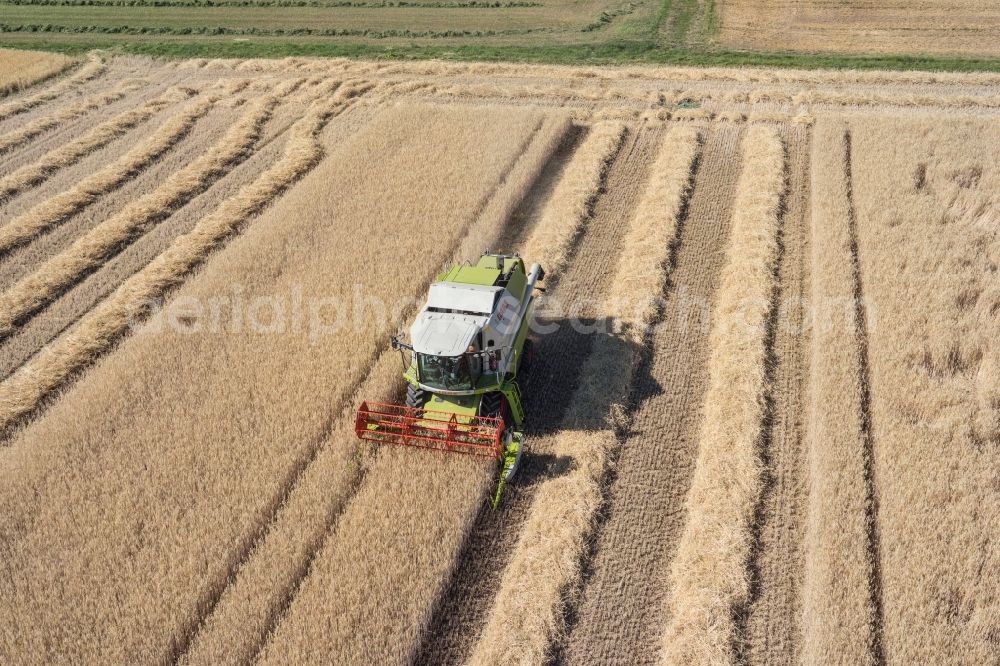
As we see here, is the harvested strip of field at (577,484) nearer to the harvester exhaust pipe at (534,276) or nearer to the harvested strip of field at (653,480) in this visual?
the harvested strip of field at (653,480)

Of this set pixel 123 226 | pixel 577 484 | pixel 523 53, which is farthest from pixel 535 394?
pixel 523 53

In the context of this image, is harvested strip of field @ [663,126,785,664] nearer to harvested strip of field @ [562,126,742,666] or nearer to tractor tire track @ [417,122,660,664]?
harvested strip of field @ [562,126,742,666]

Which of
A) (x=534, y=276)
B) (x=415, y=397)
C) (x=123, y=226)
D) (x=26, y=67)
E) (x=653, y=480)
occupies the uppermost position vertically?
(x=26, y=67)

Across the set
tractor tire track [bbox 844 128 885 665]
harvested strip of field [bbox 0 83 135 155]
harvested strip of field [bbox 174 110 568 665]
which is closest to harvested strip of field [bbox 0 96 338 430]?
harvested strip of field [bbox 174 110 568 665]

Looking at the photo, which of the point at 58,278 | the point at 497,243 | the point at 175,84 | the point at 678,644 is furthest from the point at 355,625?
the point at 175,84

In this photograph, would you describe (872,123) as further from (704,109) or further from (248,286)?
(248,286)

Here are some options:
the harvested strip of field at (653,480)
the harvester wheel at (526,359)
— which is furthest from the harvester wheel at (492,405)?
the harvested strip of field at (653,480)

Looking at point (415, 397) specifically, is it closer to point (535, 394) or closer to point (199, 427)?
point (535, 394)
